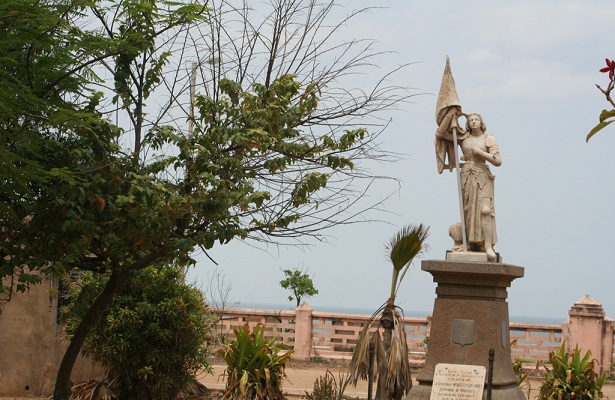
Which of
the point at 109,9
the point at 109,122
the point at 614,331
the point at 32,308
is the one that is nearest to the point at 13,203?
the point at 109,122

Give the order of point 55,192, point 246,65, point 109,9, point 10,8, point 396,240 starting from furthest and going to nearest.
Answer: point 396,240 < point 246,65 < point 109,9 < point 55,192 < point 10,8

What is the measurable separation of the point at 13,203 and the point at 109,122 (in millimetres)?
1289

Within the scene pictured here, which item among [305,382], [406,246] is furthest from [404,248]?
[305,382]

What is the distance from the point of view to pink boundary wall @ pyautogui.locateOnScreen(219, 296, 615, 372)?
23.4 metres

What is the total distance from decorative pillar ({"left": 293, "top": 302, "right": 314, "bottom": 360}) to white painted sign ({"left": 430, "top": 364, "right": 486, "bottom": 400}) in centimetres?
1296

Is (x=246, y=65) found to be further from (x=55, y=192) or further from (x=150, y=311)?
(x=150, y=311)

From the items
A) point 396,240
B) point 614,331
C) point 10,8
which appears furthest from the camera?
point 614,331

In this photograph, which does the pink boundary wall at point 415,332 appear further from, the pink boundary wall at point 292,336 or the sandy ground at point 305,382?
the sandy ground at point 305,382

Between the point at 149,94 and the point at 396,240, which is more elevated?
the point at 149,94

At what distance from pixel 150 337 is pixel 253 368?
1539mm

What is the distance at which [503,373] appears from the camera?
1175 cm

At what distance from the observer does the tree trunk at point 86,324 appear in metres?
11.1

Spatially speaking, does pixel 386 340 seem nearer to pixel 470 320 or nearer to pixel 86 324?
pixel 470 320

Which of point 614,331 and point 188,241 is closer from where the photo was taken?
point 188,241
